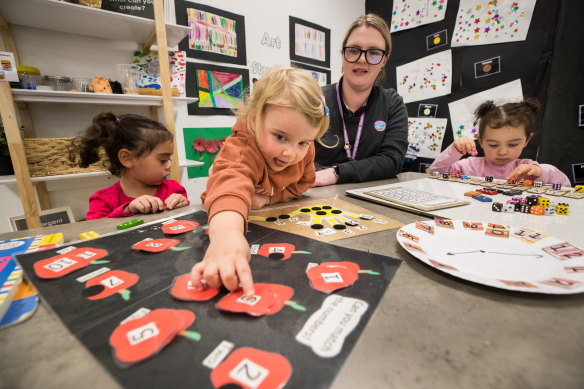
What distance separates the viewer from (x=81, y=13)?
1.33 m

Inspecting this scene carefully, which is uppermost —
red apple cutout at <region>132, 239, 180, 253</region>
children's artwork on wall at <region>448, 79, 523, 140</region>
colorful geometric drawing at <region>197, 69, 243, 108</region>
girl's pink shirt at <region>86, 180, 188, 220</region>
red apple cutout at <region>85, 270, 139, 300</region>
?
colorful geometric drawing at <region>197, 69, 243, 108</region>

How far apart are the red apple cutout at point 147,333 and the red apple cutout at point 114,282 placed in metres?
0.06

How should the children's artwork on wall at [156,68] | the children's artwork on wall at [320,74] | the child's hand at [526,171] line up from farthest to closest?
1. the children's artwork on wall at [320,74]
2. the children's artwork on wall at [156,68]
3. the child's hand at [526,171]

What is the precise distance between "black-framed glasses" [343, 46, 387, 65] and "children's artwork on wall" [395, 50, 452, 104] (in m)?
1.06

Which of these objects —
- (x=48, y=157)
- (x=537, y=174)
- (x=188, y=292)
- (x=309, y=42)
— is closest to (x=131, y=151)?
(x=48, y=157)

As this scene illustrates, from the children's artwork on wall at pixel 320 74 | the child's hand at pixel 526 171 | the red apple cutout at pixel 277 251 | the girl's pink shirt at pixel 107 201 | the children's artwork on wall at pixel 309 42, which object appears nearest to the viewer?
the red apple cutout at pixel 277 251

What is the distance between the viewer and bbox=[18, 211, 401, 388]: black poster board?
229mm

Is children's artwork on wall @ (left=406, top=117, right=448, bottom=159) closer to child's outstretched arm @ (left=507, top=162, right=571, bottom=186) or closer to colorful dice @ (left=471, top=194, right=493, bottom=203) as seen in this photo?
child's outstretched arm @ (left=507, top=162, right=571, bottom=186)

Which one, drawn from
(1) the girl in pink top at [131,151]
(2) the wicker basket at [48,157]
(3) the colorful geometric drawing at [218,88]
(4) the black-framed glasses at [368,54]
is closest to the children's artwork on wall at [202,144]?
(3) the colorful geometric drawing at [218,88]

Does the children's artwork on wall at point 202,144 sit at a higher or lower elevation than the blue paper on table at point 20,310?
higher

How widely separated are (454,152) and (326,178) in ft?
2.74

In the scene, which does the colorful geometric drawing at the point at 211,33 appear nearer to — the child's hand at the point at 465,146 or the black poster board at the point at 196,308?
the child's hand at the point at 465,146

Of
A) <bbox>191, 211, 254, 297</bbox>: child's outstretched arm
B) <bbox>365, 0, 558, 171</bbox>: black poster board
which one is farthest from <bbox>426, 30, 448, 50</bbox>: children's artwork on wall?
<bbox>191, 211, 254, 297</bbox>: child's outstretched arm

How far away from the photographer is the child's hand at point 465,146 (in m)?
1.31
